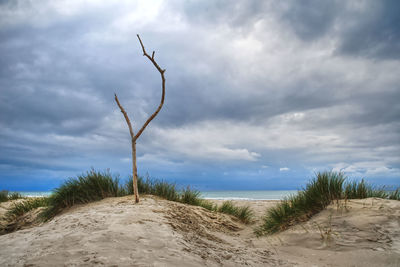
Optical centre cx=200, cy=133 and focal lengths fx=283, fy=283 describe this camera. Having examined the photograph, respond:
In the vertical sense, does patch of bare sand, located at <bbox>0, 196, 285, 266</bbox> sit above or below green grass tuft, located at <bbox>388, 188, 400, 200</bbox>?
below

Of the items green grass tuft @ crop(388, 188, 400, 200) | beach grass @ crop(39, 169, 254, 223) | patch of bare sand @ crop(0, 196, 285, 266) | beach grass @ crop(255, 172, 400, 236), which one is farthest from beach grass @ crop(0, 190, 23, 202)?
green grass tuft @ crop(388, 188, 400, 200)

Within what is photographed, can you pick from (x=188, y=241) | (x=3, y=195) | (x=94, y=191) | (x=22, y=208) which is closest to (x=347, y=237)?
(x=188, y=241)

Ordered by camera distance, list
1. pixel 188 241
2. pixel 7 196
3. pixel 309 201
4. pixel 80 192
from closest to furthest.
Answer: pixel 188 241, pixel 309 201, pixel 80 192, pixel 7 196

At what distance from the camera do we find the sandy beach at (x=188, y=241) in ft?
10.1

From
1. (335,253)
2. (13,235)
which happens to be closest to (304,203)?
(335,253)

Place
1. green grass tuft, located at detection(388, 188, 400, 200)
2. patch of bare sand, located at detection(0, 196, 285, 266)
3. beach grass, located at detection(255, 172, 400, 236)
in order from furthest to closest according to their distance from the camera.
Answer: green grass tuft, located at detection(388, 188, 400, 200) → beach grass, located at detection(255, 172, 400, 236) → patch of bare sand, located at detection(0, 196, 285, 266)

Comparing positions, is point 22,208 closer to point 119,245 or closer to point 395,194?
point 119,245

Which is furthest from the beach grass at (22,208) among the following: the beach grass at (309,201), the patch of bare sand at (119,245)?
the beach grass at (309,201)

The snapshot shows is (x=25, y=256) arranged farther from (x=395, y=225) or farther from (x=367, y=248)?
(x=395, y=225)

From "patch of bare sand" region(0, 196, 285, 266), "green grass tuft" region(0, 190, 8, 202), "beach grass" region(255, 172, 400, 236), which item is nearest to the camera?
"patch of bare sand" region(0, 196, 285, 266)

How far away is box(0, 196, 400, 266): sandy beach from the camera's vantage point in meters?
3.09

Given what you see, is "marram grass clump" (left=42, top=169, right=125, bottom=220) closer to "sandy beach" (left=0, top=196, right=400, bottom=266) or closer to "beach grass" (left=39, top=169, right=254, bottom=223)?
"beach grass" (left=39, top=169, right=254, bottom=223)

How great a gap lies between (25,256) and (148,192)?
5713 mm

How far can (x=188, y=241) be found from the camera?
4191 millimetres
